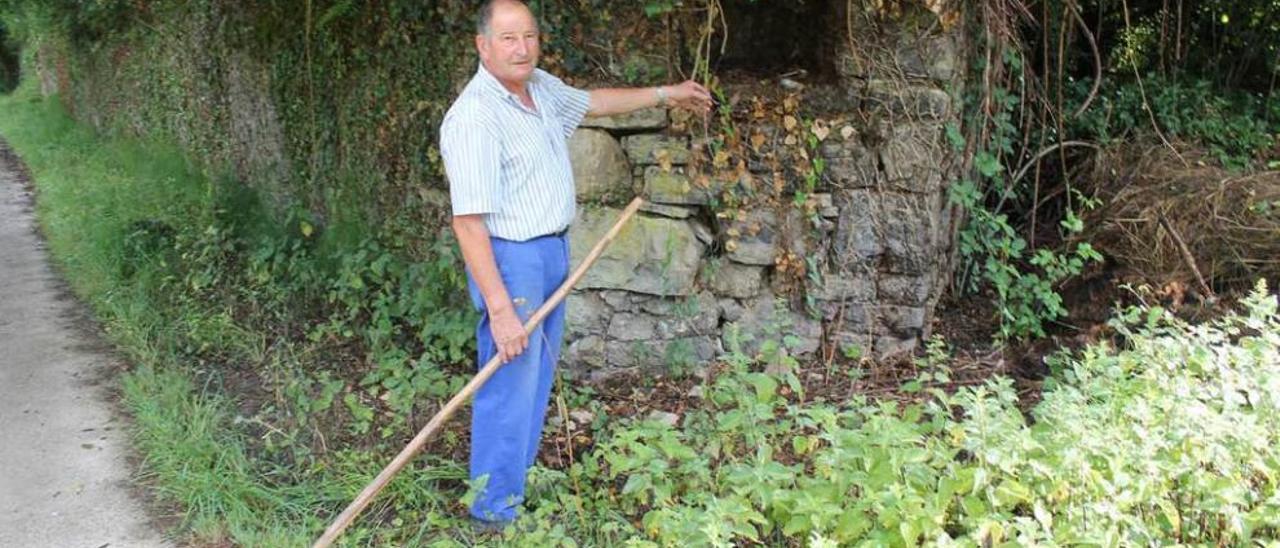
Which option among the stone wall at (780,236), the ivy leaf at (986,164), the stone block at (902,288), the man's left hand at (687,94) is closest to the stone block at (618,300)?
the stone wall at (780,236)

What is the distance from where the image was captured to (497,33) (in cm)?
329

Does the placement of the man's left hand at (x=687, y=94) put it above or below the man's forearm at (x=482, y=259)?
above

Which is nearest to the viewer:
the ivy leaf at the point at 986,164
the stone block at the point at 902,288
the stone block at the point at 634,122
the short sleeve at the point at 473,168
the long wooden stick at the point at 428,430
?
the long wooden stick at the point at 428,430

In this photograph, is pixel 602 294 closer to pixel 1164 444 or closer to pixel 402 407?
pixel 402 407

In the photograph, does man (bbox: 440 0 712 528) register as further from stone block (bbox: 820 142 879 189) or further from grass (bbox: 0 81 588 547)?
stone block (bbox: 820 142 879 189)

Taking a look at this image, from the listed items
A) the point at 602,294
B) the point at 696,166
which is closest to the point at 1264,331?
the point at 696,166

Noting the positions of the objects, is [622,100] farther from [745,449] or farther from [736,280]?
[745,449]

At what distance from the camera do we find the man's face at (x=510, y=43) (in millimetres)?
3277

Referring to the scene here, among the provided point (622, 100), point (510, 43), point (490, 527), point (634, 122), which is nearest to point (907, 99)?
point (634, 122)

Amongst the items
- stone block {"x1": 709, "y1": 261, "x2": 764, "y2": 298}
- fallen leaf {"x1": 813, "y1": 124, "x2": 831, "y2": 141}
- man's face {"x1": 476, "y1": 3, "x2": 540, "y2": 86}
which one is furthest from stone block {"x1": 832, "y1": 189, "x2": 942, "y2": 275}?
man's face {"x1": 476, "y1": 3, "x2": 540, "y2": 86}

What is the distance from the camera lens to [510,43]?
3.30 meters

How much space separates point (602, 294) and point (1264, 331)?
2.66 meters

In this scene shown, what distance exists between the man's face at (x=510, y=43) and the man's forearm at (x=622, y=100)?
636mm

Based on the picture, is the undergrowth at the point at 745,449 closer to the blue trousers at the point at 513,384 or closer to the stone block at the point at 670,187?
the blue trousers at the point at 513,384
